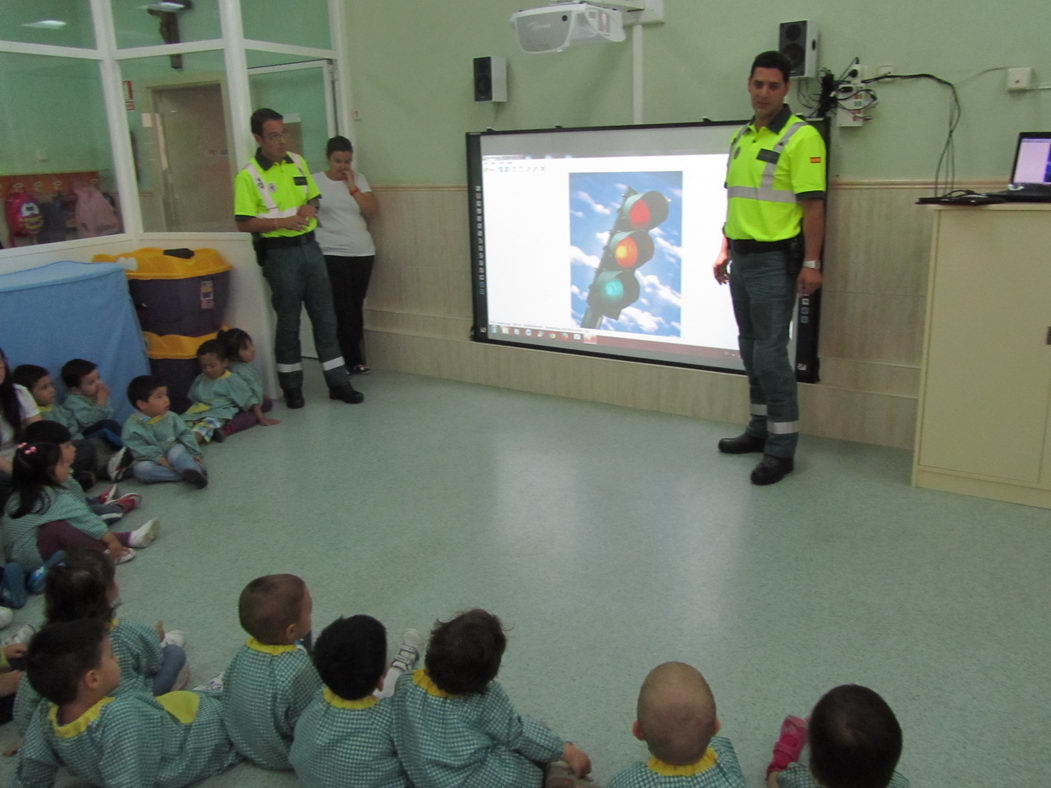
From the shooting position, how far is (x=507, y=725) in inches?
73.9

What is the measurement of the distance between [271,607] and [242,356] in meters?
2.93

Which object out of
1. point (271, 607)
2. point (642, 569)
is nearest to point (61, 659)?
point (271, 607)

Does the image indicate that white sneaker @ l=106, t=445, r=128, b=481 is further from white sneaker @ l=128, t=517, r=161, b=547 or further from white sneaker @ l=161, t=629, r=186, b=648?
white sneaker @ l=161, t=629, r=186, b=648

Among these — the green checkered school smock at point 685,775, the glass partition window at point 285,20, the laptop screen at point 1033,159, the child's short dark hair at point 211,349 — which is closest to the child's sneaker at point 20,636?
the green checkered school smock at point 685,775

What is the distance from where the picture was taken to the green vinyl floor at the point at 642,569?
2334mm

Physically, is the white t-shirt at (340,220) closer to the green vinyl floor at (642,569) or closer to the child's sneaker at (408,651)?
the green vinyl floor at (642,569)

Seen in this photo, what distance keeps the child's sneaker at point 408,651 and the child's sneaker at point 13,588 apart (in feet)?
4.33

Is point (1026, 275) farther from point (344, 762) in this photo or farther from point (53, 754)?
point (53, 754)

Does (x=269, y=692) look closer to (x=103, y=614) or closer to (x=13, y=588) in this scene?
(x=103, y=614)

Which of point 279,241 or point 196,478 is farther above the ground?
point 279,241

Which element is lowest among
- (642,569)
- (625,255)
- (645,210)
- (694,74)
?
(642,569)

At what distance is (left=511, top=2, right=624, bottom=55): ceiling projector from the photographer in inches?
161

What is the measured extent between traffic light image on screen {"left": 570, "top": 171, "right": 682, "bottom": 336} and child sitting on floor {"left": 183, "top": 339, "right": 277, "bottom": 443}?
5.95 feet

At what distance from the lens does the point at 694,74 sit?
14.2 ft
